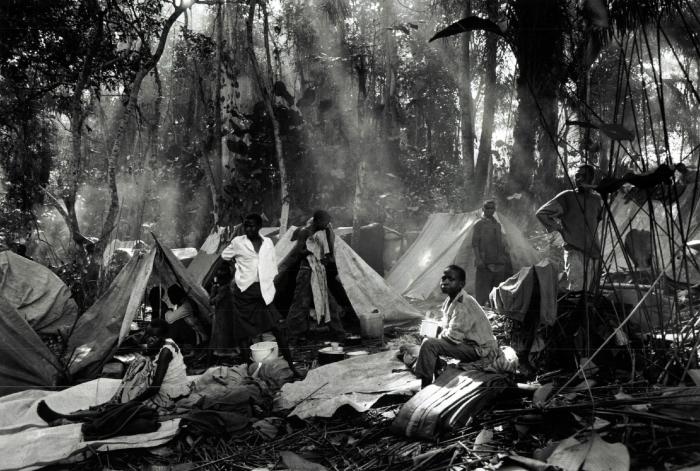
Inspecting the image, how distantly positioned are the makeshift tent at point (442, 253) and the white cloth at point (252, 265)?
3943mm

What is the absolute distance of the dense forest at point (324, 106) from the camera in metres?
6.43

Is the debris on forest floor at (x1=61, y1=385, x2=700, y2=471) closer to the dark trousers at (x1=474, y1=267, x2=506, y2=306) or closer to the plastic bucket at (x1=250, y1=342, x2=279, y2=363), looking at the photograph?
the plastic bucket at (x1=250, y1=342, x2=279, y2=363)

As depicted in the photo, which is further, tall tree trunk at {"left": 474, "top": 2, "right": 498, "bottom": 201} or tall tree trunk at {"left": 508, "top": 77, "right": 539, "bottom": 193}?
tall tree trunk at {"left": 474, "top": 2, "right": 498, "bottom": 201}

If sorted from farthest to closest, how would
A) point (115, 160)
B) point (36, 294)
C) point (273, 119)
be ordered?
1. point (273, 119)
2. point (115, 160)
3. point (36, 294)

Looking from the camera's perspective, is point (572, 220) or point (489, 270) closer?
point (572, 220)

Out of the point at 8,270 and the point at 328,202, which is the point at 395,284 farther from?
the point at 8,270

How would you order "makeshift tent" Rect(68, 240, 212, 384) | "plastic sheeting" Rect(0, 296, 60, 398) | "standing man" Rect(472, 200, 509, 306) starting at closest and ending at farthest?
1. "plastic sheeting" Rect(0, 296, 60, 398)
2. "makeshift tent" Rect(68, 240, 212, 384)
3. "standing man" Rect(472, 200, 509, 306)

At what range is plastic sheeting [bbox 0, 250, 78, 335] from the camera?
6.61m

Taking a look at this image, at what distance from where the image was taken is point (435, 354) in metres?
4.02

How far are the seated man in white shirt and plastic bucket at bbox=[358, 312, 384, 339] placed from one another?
1.30 m

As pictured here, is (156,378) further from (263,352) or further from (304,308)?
Answer: (304,308)

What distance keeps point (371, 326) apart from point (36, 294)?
3.97 metres

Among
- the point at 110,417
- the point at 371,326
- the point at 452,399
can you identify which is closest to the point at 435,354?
the point at 452,399

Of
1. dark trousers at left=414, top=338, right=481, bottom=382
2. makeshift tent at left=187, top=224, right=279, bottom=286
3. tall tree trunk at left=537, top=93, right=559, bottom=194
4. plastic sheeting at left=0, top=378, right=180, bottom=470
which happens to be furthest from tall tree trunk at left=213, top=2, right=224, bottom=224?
dark trousers at left=414, top=338, right=481, bottom=382
